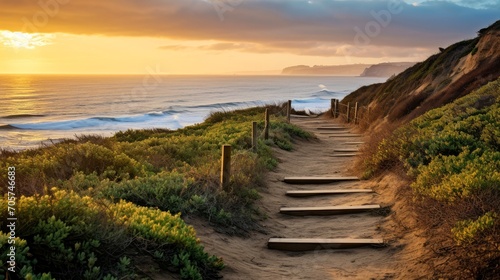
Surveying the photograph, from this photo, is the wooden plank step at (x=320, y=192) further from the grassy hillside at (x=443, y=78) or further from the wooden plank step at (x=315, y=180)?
the grassy hillside at (x=443, y=78)

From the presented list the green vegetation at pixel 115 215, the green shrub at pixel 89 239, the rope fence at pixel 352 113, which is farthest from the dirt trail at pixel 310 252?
the rope fence at pixel 352 113

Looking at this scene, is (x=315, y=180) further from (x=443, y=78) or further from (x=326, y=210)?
(x=443, y=78)

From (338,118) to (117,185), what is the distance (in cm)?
3110

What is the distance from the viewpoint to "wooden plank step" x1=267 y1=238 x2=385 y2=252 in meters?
7.77

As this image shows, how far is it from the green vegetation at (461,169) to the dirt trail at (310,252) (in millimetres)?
934

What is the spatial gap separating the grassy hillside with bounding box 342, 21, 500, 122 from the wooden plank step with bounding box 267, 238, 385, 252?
1303 cm

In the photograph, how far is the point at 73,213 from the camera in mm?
5297

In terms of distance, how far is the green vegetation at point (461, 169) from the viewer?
18.4 ft

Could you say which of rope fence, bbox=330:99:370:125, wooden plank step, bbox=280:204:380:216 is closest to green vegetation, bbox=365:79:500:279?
wooden plank step, bbox=280:204:380:216

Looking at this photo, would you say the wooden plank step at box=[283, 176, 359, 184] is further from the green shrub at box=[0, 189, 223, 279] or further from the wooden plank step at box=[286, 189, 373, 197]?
the green shrub at box=[0, 189, 223, 279]

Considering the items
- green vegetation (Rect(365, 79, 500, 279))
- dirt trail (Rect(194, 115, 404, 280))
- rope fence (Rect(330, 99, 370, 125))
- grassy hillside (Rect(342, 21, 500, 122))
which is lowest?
dirt trail (Rect(194, 115, 404, 280))

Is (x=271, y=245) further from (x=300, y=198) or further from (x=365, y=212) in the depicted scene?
(x=300, y=198)

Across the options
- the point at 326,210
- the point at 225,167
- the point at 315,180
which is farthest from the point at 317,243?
the point at 315,180

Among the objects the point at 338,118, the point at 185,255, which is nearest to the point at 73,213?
the point at 185,255
